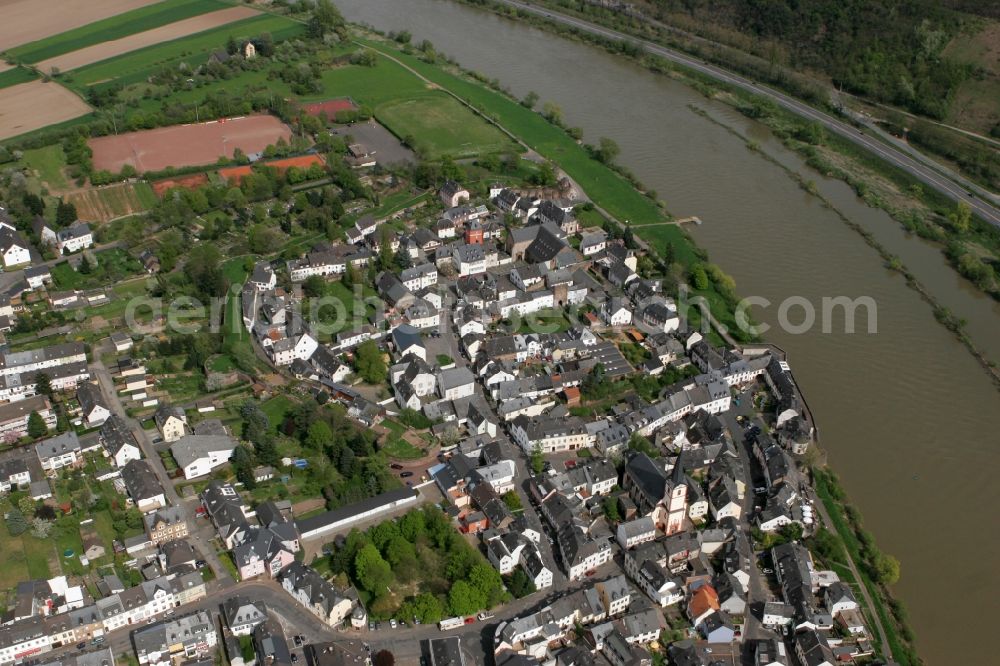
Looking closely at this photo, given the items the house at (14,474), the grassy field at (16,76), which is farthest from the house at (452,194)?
the grassy field at (16,76)

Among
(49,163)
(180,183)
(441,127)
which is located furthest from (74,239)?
(441,127)

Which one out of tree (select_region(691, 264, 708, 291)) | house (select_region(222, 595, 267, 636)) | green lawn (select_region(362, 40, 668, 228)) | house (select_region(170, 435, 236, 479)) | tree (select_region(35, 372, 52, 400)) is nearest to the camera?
house (select_region(222, 595, 267, 636))

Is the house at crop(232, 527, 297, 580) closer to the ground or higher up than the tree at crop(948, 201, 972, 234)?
closer to the ground

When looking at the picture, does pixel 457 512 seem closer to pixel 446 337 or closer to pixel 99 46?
pixel 446 337

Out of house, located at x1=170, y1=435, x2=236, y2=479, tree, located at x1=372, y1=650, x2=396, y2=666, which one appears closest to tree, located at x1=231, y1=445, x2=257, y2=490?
house, located at x1=170, y1=435, x2=236, y2=479

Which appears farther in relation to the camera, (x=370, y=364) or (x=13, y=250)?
(x=13, y=250)

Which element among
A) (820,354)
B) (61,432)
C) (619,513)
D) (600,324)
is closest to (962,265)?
(820,354)

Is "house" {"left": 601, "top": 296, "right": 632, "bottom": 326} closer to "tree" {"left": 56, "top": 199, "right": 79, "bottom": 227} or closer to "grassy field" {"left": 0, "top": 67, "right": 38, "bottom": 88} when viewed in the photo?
"tree" {"left": 56, "top": 199, "right": 79, "bottom": 227}

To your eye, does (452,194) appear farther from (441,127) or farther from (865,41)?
(865,41)
